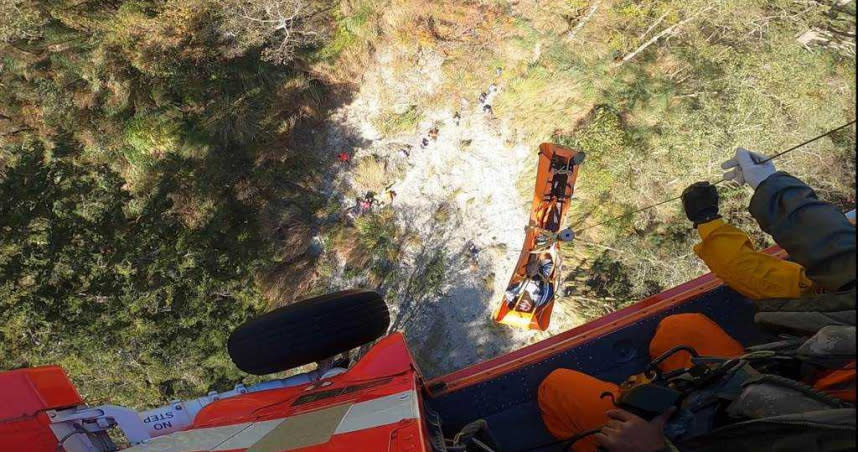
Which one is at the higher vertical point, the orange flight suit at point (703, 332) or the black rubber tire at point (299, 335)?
the black rubber tire at point (299, 335)

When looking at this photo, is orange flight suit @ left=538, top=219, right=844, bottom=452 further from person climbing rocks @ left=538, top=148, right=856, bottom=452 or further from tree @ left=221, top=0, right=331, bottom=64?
tree @ left=221, top=0, right=331, bottom=64

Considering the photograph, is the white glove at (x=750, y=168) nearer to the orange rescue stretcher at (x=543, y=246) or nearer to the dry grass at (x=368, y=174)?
the orange rescue stretcher at (x=543, y=246)

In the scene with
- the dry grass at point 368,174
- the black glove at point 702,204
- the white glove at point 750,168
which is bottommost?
the black glove at point 702,204

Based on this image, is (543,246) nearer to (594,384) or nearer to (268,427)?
(594,384)

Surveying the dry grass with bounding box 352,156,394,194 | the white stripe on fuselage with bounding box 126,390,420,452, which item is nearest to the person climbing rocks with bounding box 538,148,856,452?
the white stripe on fuselage with bounding box 126,390,420,452

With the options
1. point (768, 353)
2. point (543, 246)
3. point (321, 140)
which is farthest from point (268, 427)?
point (321, 140)

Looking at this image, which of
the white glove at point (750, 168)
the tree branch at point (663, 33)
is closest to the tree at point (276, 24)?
the tree branch at point (663, 33)

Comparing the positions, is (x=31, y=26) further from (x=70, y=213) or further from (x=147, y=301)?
(x=147, y=301)
